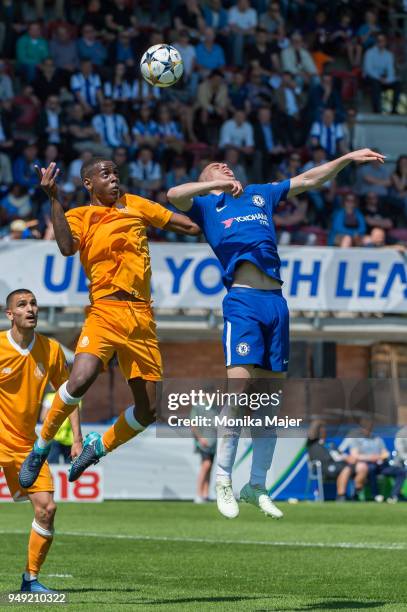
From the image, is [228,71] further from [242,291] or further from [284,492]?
[242,291]

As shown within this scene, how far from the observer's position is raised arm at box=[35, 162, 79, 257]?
1021 centimetres

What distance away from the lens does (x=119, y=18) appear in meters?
28.3

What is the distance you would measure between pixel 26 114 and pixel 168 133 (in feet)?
9.24

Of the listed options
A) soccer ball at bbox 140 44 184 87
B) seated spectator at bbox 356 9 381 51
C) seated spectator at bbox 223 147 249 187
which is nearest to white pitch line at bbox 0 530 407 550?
soccer ball at bbox 140 44 184 87

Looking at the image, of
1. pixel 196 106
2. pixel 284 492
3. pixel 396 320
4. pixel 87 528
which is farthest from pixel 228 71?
pixel 87 528

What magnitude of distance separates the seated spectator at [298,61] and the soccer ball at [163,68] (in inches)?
684

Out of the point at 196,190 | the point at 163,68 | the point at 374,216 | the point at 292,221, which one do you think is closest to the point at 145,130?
the point at 292,221

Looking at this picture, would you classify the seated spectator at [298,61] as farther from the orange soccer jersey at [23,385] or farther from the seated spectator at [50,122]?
the orange soccer jersey at [23,385]

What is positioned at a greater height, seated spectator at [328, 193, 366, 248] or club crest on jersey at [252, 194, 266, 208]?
club crest on jersey at [252, 194, 266, 208]

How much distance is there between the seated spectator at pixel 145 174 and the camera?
2575 centimetres

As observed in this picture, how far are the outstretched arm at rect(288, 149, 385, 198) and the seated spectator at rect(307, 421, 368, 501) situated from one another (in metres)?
14.4

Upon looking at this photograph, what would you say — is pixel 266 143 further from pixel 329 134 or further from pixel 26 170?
pixel 26 170

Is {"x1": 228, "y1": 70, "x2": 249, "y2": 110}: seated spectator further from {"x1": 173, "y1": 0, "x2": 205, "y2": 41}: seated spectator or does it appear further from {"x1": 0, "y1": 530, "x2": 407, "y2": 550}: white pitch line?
{"x1": 0, "y1": 530, "x2": 407, "y2": 550}: white pitch line

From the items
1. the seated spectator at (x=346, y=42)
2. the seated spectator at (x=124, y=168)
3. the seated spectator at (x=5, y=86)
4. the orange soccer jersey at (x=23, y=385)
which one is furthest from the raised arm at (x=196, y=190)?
the seated spectator at (x=346, y=42)
